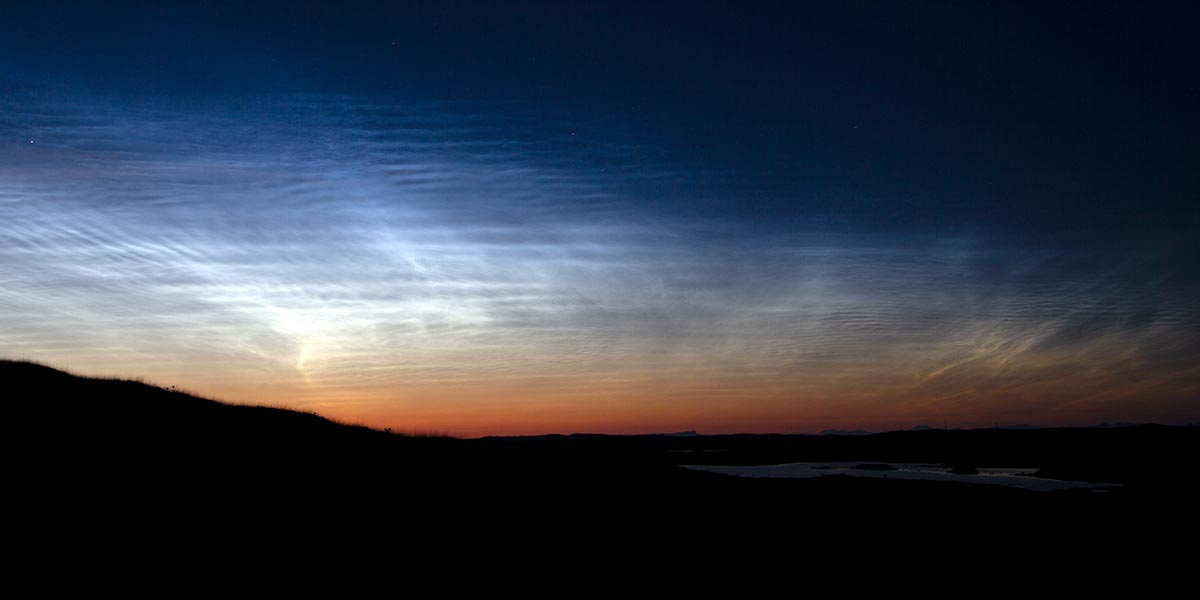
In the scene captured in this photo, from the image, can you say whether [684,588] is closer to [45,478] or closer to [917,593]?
[917,593]

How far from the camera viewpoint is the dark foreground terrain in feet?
54.4

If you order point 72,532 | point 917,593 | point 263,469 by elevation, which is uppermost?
point 263,469

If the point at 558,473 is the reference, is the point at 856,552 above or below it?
below

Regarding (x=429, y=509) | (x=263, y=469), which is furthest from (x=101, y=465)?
(x=429, y=509)

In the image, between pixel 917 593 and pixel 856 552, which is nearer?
pixel 917 593

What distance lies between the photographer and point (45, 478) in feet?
54.4

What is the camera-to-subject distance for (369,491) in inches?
776

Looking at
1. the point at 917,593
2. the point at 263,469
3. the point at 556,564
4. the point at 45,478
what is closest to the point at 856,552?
the point at 917,593

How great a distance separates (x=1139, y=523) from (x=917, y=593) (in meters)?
17.8

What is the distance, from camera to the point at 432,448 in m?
28.9

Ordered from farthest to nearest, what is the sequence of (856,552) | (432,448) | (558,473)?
(432,448) → (558,473) → (856,552)

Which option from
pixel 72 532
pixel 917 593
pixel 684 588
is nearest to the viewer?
pixel 72 532

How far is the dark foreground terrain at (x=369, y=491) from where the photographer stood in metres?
16.6

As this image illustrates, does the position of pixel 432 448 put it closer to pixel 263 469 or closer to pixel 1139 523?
pixel 263 469
